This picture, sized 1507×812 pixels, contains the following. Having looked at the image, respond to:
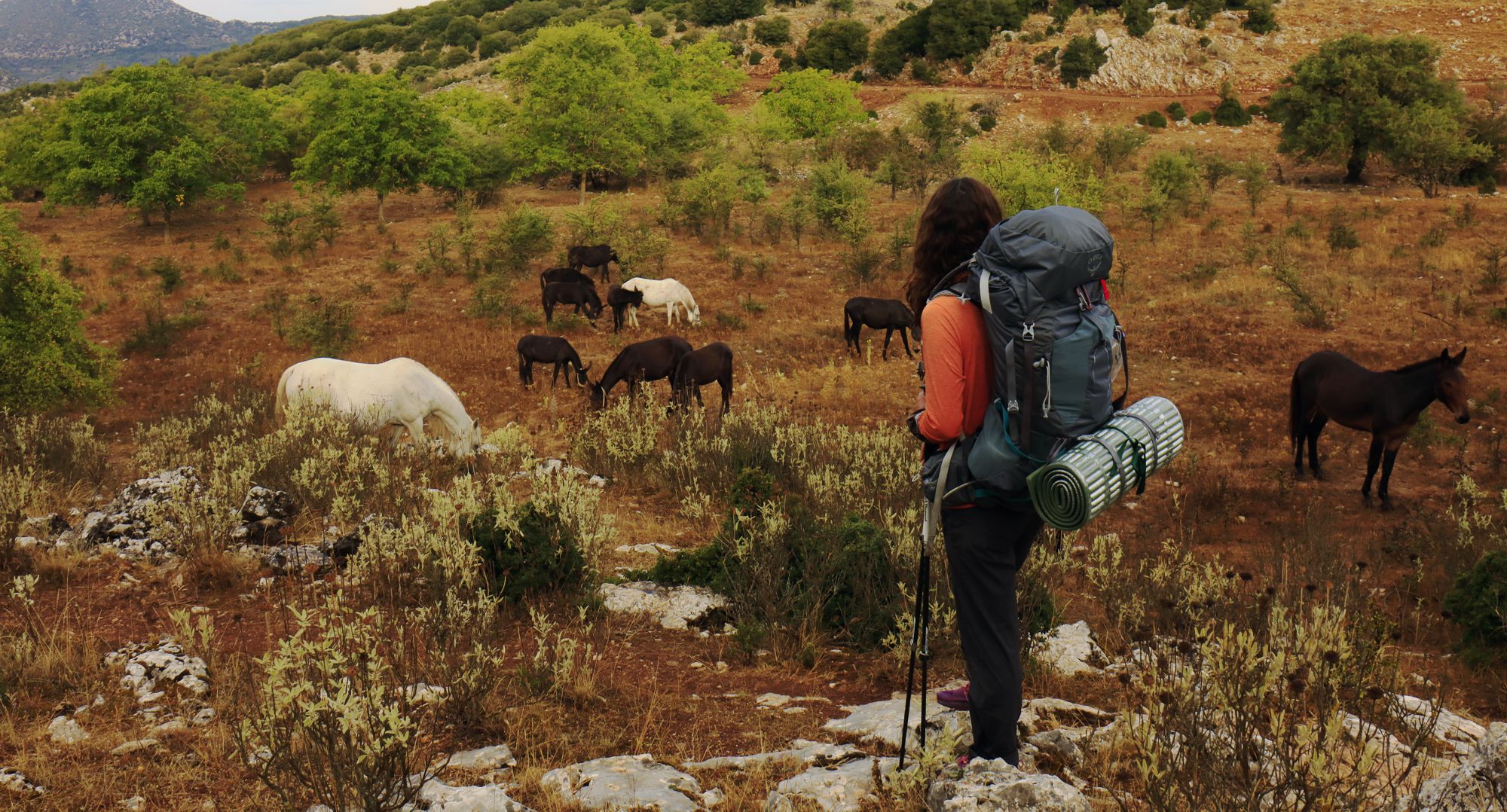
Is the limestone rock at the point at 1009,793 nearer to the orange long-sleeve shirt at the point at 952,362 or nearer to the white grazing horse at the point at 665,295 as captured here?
the orange long-sleeve shirt at the point at 952,362

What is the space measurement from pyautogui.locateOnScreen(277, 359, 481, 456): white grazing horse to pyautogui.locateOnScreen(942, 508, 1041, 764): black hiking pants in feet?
25.5

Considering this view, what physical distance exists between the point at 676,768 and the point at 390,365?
7.95 m

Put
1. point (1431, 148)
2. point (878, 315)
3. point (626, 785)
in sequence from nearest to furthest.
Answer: point (626, 785) → point (878, 315) → point (1431, 148)

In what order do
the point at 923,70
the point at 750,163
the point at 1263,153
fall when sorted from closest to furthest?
1. the point at 750,163
2. the point at 1263,153
3. the point at 923,70

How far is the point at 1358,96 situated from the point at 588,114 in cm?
2446

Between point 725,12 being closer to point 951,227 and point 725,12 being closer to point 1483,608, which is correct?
point 1483,608

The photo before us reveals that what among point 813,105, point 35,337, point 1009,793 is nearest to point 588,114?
point 813,105

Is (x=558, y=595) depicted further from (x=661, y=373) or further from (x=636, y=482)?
(x=661, y=373)

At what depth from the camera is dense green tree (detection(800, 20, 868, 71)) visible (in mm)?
57906

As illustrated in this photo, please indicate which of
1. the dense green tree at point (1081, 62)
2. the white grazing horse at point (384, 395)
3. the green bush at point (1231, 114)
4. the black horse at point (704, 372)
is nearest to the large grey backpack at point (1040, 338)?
the white grazing horse at point (384, 395)

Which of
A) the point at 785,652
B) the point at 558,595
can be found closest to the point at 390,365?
the point at 558,595

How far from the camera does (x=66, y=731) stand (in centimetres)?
418

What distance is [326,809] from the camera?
11.0 feet

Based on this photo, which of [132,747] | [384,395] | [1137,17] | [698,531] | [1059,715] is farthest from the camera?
[1137,17]
